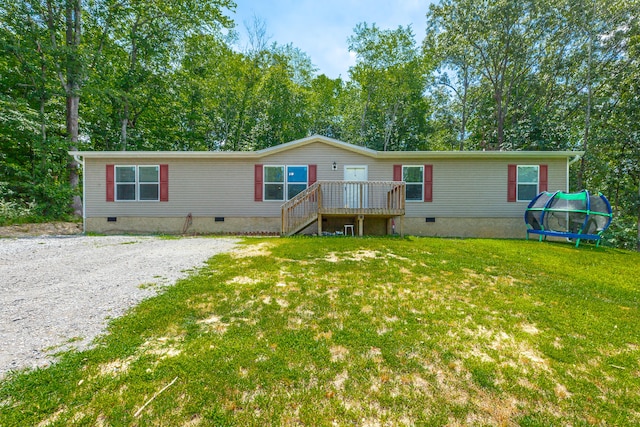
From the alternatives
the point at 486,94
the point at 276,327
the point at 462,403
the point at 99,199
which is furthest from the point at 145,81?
the point at 486,94

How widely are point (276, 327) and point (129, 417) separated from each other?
4.16 ft

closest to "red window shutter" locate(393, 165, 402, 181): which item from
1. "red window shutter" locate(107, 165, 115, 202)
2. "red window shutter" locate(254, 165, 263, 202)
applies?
"red window shutter" locate(254, 165, 263, 202)

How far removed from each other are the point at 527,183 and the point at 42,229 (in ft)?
58.0

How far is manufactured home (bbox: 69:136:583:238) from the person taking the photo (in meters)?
9.56

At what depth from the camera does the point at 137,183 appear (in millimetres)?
9828

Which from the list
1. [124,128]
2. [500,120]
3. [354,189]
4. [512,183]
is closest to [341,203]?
[354,189]

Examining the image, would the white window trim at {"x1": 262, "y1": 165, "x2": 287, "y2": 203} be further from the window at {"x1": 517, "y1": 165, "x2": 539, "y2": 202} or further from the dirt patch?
the window at {"x1": 517, "y1": 165, "x2": 539, "y2": 202}

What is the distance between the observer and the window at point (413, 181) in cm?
980

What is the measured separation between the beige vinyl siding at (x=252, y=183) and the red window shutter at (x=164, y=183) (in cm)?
14

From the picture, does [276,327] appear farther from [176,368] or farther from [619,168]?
[619,168]

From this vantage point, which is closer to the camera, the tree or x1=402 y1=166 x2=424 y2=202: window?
x1=402 y1=166 x2=424 y2=202: window

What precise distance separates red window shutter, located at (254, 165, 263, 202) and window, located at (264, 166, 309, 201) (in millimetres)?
181

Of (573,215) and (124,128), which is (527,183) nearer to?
(573,215)

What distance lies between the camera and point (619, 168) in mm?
12812
